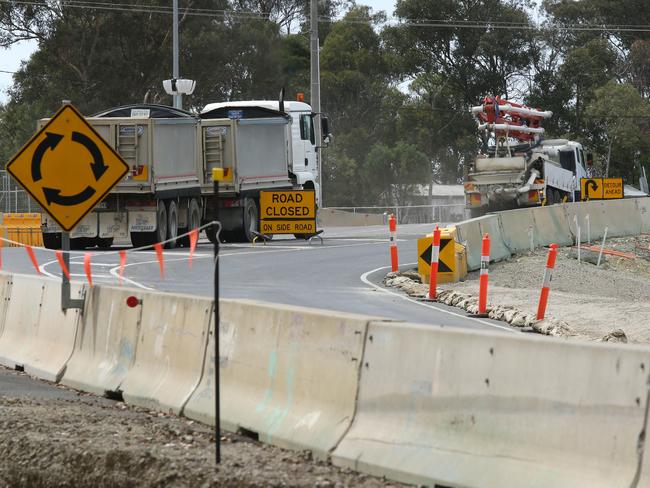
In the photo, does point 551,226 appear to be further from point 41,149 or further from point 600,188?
point 41,149

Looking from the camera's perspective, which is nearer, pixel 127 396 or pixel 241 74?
pixel 127 396

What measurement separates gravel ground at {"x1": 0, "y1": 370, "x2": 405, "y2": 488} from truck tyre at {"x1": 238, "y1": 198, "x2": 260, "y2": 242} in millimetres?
26034

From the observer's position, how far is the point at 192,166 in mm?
33438

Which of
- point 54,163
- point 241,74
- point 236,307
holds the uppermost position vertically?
point 241,74

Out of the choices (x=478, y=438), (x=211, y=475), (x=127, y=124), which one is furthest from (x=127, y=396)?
(x=127, y=124)

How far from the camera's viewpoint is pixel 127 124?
31.3 m

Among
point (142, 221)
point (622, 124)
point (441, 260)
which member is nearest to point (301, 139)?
point (142, 221)

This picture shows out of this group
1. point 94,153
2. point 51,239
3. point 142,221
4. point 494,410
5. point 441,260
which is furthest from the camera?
point 51,239

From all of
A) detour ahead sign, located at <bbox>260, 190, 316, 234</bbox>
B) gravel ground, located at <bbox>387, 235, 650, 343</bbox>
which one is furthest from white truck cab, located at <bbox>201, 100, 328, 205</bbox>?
gravel ground, located at <bbox>387, 235, 650, 343</bbox>

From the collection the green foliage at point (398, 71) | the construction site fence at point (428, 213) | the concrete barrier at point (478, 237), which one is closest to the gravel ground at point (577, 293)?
the concrete barrier at point (478, 237)

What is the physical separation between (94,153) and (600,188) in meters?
33.4

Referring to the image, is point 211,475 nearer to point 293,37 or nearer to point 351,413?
point 351,413

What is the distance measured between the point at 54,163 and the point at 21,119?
60840 mm

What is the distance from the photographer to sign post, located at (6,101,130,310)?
12086mm
